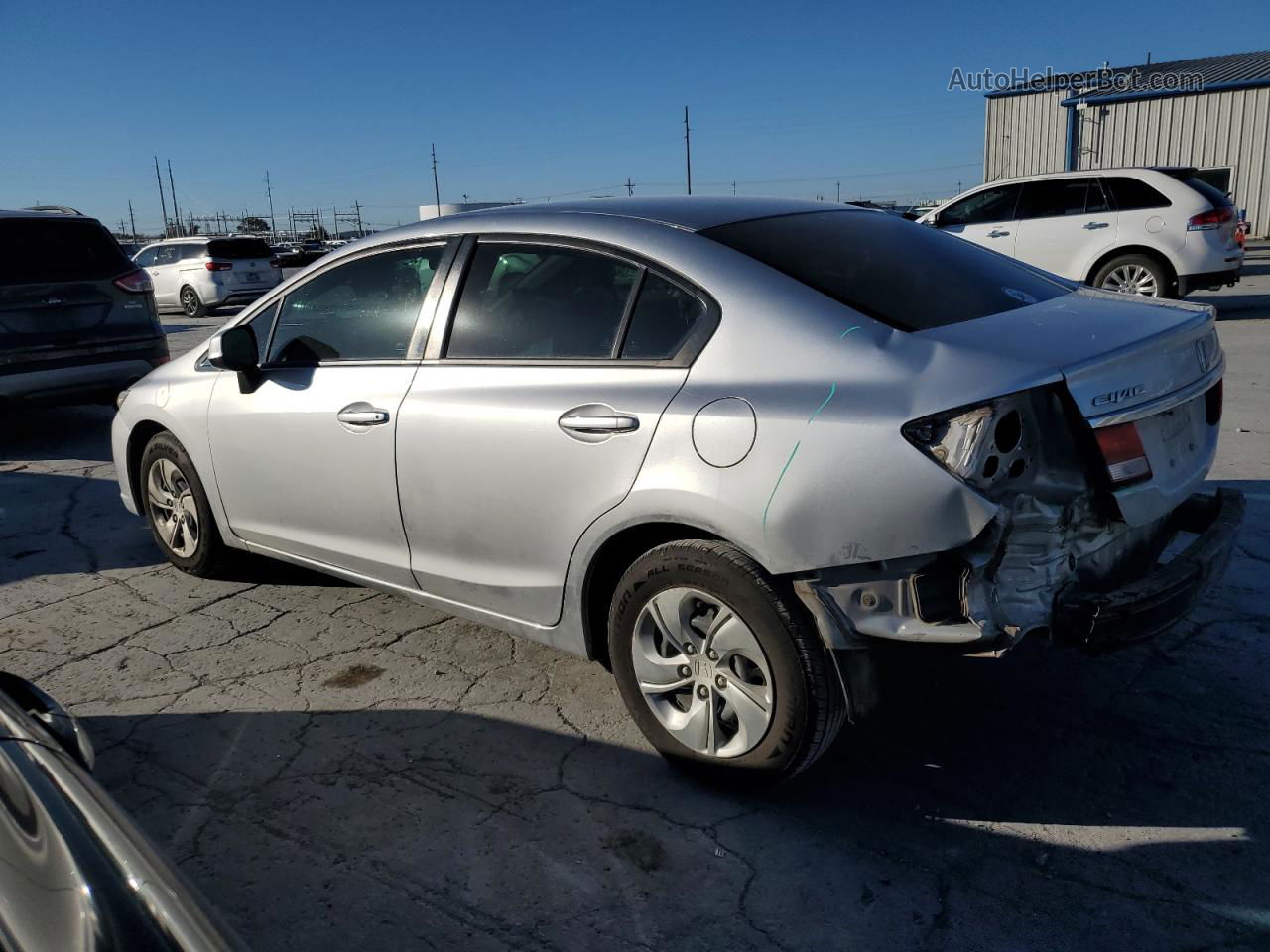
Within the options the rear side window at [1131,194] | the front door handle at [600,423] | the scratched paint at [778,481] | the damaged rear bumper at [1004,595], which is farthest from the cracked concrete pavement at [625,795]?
the rear side window at [1131,194]

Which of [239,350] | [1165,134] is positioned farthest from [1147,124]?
[239,350]

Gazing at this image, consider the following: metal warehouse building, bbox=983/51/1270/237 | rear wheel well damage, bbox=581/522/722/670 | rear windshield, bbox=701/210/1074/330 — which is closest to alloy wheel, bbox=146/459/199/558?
rear wheel well damage, bbox=581/522/722/670

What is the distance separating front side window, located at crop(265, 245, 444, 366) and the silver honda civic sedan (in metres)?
0.02

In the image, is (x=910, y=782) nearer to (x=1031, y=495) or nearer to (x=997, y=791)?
(x=997, y=791)

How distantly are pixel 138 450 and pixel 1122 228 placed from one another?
10.7 m

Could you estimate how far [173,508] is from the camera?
4.81 meters

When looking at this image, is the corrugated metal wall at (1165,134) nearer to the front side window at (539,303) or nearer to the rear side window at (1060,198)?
the rear side window at (1060,198)

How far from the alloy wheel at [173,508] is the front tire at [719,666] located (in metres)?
2.56

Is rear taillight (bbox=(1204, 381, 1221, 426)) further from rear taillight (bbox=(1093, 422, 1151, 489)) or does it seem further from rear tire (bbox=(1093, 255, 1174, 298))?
rear tire (bbox=(1093, 255, 1174, 298))

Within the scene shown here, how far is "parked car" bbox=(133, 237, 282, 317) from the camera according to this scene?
64.9ft

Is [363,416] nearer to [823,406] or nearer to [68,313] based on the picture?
[823,406]

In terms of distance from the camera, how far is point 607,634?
3166 mm

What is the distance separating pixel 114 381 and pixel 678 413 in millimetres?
6491

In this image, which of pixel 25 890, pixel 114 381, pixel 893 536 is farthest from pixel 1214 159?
pixel 25 890
